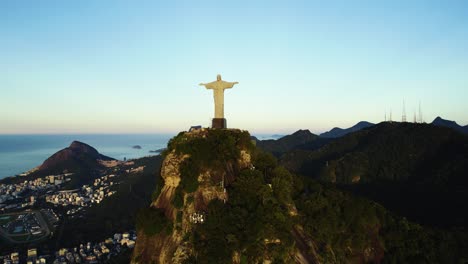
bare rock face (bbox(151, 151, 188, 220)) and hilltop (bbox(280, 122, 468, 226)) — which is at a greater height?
bare rock face (bbox(151, 151, 188, 220))

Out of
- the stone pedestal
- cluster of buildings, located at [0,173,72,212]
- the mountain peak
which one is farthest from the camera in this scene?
the mountain peak

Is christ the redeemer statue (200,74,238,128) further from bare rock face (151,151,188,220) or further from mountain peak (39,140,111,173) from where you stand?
mountain peak (39,140,111,173)

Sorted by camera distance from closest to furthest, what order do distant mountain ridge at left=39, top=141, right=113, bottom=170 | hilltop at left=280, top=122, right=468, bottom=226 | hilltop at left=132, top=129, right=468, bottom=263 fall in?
hilltop at left=132, top=129, right=468, bottom=263, hilltop at left=280, top=122, right=468, bottom=226, distant mountain ridge at left=39, top=141, right=113, bottom=170

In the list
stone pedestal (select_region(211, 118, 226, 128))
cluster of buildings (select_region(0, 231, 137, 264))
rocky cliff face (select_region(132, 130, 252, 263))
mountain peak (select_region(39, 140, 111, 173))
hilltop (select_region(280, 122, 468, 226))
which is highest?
stone pedestal (select_region(211, 118, 226, 128))

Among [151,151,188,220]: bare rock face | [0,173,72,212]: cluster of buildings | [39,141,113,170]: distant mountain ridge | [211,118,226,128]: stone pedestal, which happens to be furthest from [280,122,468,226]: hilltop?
[39,141,113,170]: distant mountain ridge

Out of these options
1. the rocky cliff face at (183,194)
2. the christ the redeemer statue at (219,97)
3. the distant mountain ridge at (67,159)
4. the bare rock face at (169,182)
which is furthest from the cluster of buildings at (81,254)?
the distant mountain ridge at (67,159)

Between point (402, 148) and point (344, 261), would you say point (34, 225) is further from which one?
point (402, 148)

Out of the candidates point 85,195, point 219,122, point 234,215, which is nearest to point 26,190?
point 85,195
